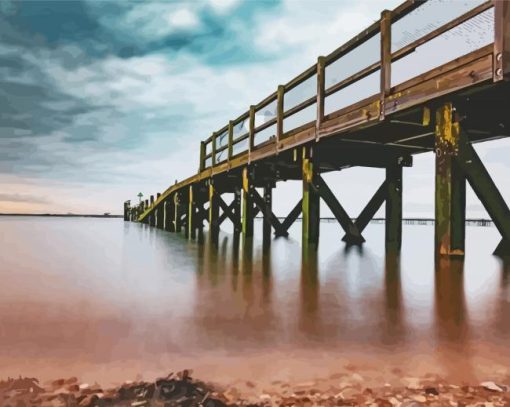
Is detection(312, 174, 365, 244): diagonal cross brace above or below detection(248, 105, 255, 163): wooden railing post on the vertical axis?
below

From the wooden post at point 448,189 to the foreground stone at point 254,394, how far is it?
3.79m

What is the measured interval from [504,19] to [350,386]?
4279mm

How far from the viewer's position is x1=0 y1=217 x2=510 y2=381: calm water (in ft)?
9.01

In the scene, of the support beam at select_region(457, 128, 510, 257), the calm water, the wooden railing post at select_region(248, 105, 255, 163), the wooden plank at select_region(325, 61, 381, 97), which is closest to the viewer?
the calm water

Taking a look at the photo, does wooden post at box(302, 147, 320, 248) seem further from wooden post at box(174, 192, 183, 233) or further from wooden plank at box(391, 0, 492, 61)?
wooden post at box(174, 192, 183, 233)

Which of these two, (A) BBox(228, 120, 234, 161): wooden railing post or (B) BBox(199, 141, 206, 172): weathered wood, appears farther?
(B) BBox(199, 141, 206, 172): weathered wood

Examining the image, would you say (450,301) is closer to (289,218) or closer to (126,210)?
(289,218)

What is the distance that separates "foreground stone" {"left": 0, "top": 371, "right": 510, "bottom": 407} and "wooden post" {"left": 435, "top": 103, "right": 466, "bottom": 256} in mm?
3792

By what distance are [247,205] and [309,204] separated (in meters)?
3.91

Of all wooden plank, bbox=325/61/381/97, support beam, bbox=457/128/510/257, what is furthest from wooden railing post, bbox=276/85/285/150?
support beam, bbox=457/128/510/257

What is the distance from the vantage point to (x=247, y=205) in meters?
13.8

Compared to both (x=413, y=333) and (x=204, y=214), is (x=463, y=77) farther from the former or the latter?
(x=204, y=214)

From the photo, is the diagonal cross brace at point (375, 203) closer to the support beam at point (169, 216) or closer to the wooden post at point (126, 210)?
the support beam at point (169, 216)

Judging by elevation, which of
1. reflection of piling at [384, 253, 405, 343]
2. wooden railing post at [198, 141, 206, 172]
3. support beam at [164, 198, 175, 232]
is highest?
wooden railing post at [198, 141, 206, 172]
